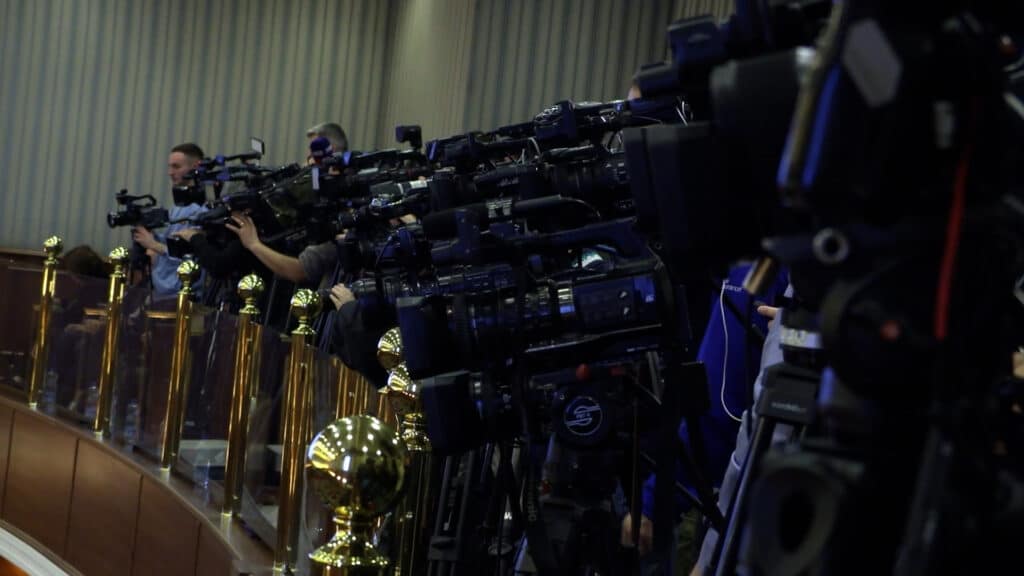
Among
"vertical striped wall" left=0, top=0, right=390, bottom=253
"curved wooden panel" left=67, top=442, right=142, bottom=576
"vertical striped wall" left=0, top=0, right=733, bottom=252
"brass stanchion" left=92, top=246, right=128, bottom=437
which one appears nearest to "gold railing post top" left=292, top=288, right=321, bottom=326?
"curved wooden panel" left=67, top=442, right=142, bottom=576

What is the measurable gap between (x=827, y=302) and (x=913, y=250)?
8 centimetres

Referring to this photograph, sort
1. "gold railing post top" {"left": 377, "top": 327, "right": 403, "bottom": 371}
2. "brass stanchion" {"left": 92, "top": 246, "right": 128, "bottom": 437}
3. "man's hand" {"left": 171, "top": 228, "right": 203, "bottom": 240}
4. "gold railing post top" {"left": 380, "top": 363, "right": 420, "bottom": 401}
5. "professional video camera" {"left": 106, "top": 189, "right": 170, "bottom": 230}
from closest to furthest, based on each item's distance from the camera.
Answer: "gold railing post top" {"left": 380, "top": 363, "right": 420, "bottom": 401}, "gold railing post top" {"left": 377, "top": 327, "right": 403, "bottom": 371}, "brass stanchion" {"left": 92, "top": 246, "right": 128, "bottom": 437}, "man's hand" {"left": 171, "top": 228, "right": 203, "bottom": 240}, "professional video camera" {"left": 106, "top": 189, "right": 170, "bottom": 230}

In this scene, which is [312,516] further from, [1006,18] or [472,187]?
[1006,18]

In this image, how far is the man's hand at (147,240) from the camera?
7.10 m

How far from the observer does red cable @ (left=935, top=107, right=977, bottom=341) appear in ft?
3.22

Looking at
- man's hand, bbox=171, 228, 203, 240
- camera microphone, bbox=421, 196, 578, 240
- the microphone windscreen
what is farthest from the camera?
Result: man's hand, bbox=171, 228, 203, 240

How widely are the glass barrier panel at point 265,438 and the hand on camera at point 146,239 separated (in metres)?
3.20

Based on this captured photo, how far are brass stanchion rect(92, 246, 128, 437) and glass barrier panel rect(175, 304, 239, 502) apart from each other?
1021mm

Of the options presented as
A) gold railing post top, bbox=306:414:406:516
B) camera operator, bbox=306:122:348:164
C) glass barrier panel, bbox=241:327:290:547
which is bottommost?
glass barrier panel, bbox=241:327:290:547

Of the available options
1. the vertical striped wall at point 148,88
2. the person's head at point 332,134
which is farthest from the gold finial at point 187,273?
the vertical striped wall at point 148,88

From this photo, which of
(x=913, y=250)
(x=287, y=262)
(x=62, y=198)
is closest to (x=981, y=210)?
(x=913, y=250)

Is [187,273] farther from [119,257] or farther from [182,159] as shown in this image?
[182,159]

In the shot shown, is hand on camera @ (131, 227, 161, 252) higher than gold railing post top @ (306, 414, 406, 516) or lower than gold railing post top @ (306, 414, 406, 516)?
higher

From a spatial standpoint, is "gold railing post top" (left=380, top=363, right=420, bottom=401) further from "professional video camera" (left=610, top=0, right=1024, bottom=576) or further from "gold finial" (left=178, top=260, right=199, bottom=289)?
"gold finial" (left=178, top=260, right=199, bottom=289)
